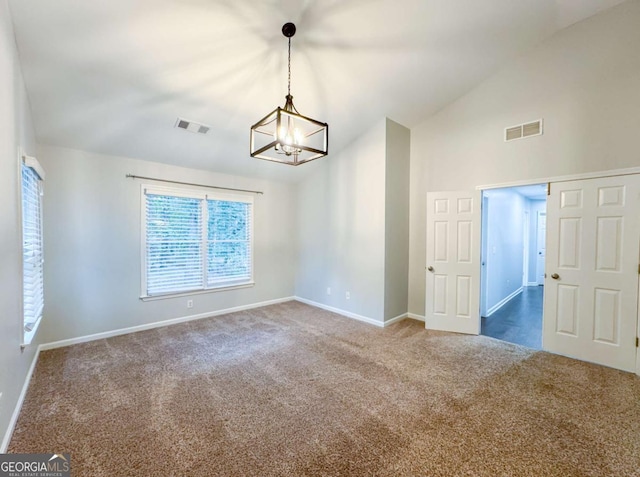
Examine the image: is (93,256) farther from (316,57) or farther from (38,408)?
(316,57)

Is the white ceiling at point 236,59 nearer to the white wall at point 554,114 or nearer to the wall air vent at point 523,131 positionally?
the white wall at point 554,114

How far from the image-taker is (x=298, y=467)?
174 cm

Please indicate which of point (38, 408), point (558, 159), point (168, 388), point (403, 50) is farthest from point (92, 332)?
point (558, 159)

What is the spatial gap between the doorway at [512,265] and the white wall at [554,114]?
430 millimetres

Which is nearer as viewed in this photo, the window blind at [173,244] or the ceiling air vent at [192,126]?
the ceiling air vent at [192,126]

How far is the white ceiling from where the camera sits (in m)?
2.35

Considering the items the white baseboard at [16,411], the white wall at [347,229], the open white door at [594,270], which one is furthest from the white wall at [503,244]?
the white baseboard at [16,411]

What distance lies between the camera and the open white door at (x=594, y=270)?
293 centimetres

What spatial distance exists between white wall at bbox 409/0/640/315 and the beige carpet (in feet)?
7.70

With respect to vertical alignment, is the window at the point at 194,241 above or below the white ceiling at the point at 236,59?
below

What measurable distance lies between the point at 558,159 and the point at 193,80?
437 centimetres

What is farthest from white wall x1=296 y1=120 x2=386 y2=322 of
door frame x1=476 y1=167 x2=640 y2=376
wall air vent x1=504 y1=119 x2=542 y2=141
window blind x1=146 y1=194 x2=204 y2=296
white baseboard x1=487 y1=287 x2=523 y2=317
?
white baseboard x1=487 y1=287 x2=523 y2=317

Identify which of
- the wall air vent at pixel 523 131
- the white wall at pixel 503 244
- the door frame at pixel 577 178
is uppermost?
the wall air vent at pixel 523 131

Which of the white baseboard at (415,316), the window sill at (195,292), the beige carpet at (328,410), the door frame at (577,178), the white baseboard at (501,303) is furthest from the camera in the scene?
the white baseboard at (501,303)
